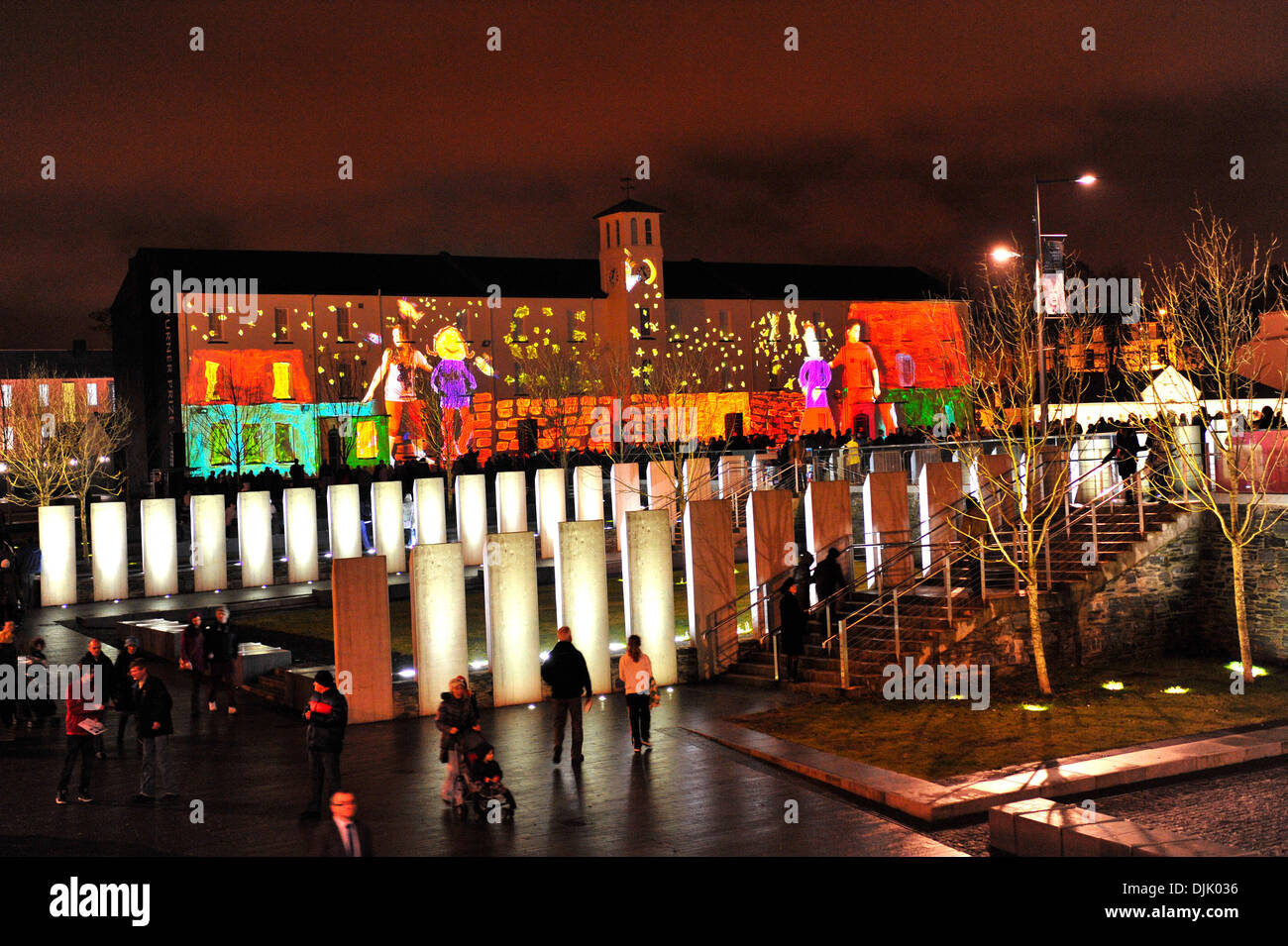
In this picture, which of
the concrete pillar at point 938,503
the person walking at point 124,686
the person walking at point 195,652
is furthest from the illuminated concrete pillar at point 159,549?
the concrete pillar at point 938,503

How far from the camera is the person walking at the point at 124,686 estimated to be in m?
11.7

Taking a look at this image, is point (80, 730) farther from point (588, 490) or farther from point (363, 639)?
point (588, 490)

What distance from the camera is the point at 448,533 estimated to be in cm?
2761

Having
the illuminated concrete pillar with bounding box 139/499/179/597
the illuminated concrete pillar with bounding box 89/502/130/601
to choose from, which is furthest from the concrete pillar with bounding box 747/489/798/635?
the illuminated concrete pillar with bounding box 89/502/130/601

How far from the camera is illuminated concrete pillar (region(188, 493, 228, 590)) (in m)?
23.5

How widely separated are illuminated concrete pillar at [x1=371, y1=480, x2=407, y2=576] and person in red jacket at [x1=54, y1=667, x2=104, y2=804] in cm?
1306

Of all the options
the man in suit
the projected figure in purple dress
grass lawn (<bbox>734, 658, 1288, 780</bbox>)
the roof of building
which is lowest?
grass lawn (<bbox>734, 658, 1288, 780</bbox>)

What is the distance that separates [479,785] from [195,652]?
6636mm

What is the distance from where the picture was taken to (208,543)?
926 inches

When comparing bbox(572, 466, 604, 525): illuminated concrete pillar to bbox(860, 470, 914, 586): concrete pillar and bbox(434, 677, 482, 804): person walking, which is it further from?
bbox(434, 677, 482, 804): person walking

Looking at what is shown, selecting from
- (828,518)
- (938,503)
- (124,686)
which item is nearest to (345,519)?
(828,518)

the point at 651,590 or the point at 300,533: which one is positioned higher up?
the point at 300,533

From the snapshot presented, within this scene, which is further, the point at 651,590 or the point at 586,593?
the point at 651,590

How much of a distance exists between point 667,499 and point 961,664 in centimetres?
1107
